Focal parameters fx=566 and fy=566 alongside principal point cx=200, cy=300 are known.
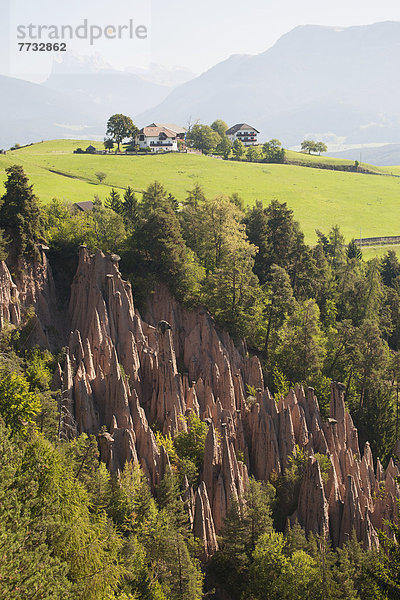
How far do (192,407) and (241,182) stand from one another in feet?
295

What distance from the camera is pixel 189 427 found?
136ft

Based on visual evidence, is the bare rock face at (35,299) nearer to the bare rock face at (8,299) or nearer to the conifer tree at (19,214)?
the bare rock face at (8,299)

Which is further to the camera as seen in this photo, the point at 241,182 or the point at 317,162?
the point at 317,162

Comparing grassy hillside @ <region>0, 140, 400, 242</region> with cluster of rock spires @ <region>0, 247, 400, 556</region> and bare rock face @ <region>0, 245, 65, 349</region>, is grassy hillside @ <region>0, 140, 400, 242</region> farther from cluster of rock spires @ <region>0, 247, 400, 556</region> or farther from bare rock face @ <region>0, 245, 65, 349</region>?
cluster of rock spires @ <region>0, 247, 400, 556</region>

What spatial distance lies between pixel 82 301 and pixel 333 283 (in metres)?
38.0

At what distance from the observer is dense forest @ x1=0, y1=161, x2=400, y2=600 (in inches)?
977

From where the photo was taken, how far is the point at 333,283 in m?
74.1

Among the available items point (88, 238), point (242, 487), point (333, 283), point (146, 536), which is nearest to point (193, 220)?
point (88, 238)

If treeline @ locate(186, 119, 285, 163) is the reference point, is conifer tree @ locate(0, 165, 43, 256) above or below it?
below

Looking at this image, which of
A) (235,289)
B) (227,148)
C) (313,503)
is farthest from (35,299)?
(227,148)

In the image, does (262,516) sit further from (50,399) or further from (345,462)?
(50,399)

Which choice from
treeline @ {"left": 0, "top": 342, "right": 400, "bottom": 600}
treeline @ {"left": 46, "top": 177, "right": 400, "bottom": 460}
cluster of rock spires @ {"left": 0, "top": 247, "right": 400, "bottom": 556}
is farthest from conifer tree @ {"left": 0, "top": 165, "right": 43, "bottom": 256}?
treeline @ {"left": 0, "top": 342, "right": 400, "bottom": 600}

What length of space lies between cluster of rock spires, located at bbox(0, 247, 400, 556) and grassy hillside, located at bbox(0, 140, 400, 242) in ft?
149

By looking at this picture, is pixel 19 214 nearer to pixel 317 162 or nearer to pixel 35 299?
pixel 35 299
